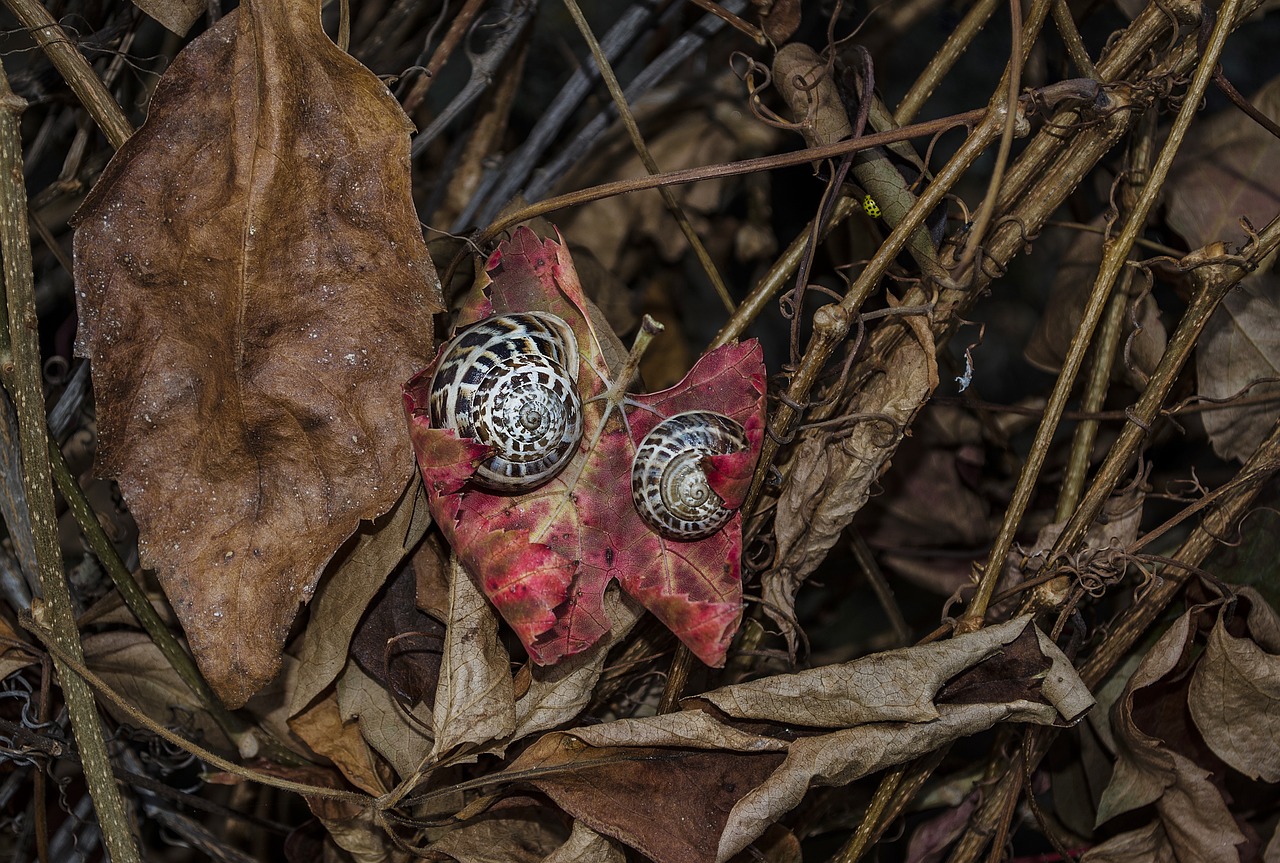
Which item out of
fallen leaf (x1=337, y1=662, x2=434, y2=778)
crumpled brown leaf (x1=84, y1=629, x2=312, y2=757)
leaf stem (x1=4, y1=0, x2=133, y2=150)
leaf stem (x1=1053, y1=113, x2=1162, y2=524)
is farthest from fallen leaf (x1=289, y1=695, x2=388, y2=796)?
leaf stem (x1=1053, y1=113, x2=1162, y2=524)

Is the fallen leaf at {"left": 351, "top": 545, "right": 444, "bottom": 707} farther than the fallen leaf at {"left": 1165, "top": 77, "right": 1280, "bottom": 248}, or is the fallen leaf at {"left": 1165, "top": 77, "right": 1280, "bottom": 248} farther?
the fallen leaf at {"left": 1165, "top": 77, "right": 1280, "bottom": 248}

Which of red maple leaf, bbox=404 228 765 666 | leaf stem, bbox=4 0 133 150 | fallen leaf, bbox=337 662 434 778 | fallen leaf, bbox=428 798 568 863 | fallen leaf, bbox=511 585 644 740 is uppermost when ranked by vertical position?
leaf stem, bbox=4 0 133 150

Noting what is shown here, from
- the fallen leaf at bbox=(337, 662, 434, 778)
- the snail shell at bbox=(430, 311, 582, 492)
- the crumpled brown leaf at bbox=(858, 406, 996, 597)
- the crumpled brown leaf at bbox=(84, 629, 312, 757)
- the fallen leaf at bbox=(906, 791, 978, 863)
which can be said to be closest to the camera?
the snail shell at bbox=(430, 311, 582, 492)

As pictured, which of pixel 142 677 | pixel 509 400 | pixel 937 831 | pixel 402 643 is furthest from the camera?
pixel 937 831

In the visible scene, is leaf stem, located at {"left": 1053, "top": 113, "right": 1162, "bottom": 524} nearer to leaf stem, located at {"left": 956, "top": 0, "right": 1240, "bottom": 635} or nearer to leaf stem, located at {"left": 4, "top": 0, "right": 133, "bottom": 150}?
leaf stem, located at {"left": 956, "top": 0, "right": 1240, "bottom": 635}

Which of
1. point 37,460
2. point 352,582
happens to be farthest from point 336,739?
point 37,460

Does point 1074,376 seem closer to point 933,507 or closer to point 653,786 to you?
point 933,507

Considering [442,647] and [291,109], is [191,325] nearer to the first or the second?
[291,109]
